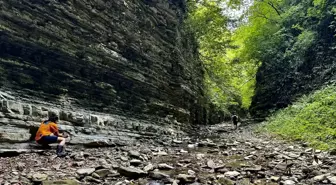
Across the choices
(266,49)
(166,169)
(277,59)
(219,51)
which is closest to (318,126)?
(166,169)

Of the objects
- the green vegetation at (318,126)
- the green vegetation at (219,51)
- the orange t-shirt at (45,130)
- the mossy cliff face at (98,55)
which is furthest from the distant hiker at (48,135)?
the green vegetation at (219,51)

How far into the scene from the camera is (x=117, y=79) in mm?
11078

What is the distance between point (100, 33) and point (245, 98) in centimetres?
1931

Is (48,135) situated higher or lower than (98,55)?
lower

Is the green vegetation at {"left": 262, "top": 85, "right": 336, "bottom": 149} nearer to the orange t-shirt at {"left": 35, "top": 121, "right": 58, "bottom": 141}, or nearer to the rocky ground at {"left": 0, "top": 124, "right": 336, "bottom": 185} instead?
the rocky ground at {"left": 0, "top": 124, "right": 336, "bottom": 185}

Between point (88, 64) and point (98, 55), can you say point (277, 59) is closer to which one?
point (98, 55)

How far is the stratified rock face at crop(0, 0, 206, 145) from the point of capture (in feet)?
24.9

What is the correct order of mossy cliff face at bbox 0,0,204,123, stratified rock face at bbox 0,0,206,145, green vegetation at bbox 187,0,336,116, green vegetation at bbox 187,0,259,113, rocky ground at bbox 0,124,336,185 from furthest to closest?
green vegetation at bbox 187,0,259,113 → green vegetation at bbox 187,0,336,116 → mossy cliff face at bbox 0,0,204,123 → stratified rock face at bbox 0,0,206,145 → rocky ground at bbox 0,124,336,185

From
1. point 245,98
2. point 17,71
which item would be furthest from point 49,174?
point 245,98

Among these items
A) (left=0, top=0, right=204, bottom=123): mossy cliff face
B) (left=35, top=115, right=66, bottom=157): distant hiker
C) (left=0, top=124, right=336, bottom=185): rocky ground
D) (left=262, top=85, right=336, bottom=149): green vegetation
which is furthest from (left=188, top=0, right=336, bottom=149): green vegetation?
(left=35, top=115, right=66, bottom=157): distant hiker

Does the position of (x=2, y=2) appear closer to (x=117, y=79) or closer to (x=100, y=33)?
(x=100, y=33)

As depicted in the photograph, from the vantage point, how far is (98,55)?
33.6 ft

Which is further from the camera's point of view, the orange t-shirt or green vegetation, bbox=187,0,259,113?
green vegetation, bbox=187,0,259,113

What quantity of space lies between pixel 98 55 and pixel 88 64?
2.15 feet
